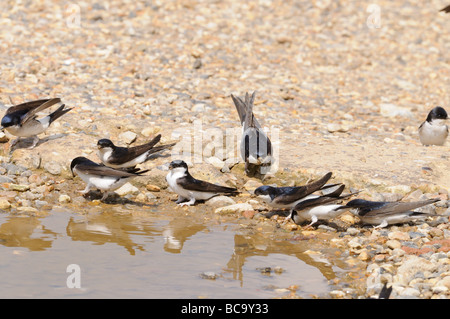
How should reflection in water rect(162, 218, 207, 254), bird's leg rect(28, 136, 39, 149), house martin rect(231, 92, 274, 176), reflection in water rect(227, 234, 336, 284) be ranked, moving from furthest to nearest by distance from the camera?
bird's leg rect(28, 136, 39, 149) < house martin rect(231, 92, 274, 176) < reflection in water rect(162, 218, 207, 254) < reflection in water rect(227, 234, 336, 284)

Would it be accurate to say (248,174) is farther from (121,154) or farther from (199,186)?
(121,154)

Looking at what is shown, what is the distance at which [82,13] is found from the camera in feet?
44.1

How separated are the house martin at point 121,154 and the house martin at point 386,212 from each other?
100 inches

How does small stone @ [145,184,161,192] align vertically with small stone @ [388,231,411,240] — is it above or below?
above

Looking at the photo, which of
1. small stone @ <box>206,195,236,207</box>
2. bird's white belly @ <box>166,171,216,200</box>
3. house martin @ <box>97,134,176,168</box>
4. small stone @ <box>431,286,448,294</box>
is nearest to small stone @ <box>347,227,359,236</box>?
small stone @ <box>206,195,236,207</box>

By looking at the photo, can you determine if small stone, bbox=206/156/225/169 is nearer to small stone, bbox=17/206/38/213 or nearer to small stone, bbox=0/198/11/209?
small stone, bbox=17/206/38/213

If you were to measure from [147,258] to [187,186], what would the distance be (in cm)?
161

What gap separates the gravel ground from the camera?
770cm

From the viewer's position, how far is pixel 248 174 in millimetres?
8523

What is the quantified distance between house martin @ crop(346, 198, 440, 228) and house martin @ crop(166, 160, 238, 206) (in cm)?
151

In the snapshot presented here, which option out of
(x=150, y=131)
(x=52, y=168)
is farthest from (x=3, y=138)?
(x=150, y=131)
